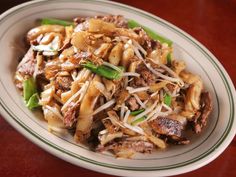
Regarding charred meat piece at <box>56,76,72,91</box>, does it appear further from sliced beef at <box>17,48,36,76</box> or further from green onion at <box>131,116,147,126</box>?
green onion at <box>131,116,147,126</box>

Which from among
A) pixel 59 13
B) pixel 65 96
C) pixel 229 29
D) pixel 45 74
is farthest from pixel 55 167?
pixel 229 29

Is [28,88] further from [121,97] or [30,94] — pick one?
[121,97]

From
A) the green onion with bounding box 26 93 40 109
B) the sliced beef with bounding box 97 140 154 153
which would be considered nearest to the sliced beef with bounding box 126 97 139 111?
the sliced beef with bounding box 97 140 154 153

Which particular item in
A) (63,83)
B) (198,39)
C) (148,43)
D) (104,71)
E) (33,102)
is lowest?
(33,102)

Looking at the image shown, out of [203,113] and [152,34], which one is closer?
[203,113]

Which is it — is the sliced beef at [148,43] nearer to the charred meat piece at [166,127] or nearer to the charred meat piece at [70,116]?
the charred meat piece at [166,127]

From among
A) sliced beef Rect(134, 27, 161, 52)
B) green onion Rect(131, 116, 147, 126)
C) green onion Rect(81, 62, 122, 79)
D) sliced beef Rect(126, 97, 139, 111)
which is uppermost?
sliced beef Rect(134, 27, 161, 52)

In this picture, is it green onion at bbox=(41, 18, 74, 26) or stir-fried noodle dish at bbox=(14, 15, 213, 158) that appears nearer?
stir-fried noodle dish at bbox=(14, 15, 213, 158)

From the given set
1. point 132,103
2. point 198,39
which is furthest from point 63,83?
point 198,39
